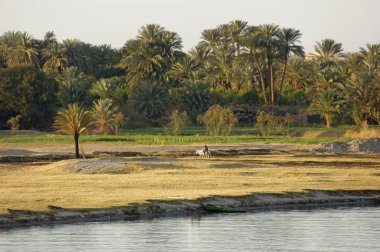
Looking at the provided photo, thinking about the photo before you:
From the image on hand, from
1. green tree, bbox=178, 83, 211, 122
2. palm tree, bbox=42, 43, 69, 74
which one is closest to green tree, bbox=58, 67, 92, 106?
green tree, bbox=178, 83, 211, 122

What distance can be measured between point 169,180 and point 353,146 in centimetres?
3535

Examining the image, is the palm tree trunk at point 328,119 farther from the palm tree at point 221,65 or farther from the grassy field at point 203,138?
the palm tree at point 221,65


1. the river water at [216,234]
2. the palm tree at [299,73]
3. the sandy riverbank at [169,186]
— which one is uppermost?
the palm tree at [299,73]

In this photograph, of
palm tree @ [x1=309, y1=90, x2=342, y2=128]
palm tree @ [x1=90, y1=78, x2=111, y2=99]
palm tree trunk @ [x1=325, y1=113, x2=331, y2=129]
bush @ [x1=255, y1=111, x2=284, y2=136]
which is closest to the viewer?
bush @ [x1=255, y1=111, x2=284, y2=136]

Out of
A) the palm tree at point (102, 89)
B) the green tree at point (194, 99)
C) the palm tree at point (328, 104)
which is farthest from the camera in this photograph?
the palm tree at point (102, 89)

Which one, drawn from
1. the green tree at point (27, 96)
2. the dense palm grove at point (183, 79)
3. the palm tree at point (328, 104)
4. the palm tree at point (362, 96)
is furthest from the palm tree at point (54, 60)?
the palm tree at point (362, 96)

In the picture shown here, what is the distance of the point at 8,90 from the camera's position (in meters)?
104

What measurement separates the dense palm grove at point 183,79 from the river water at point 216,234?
206 feet

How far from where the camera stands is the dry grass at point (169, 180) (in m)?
38.8

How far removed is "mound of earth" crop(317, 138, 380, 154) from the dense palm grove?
15859 mm

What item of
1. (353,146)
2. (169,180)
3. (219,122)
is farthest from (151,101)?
Answer: (169,180)

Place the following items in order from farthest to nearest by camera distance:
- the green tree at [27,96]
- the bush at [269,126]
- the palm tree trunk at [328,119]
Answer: the palm tree trunk at [328,119] → the green tree at [27,96] → the bush at [269,126]

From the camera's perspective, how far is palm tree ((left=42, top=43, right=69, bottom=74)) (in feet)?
427

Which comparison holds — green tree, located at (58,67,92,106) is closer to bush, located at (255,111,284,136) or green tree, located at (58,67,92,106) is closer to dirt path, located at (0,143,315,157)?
bush, located at (255,111,284,136)
